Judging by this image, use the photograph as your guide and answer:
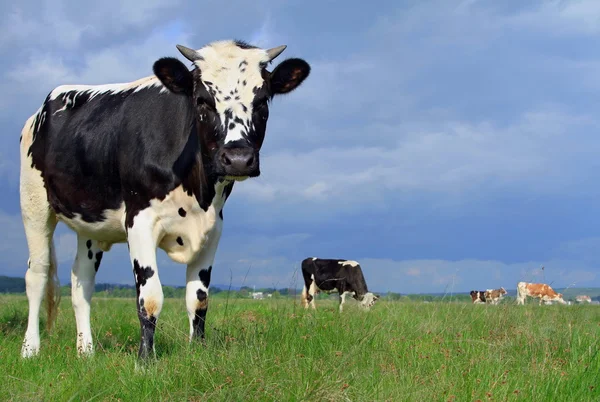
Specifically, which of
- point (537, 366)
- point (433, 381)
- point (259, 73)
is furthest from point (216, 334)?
point (537, 366)

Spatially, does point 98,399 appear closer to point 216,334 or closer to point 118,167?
point 216,334

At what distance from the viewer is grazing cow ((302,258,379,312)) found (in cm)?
2528

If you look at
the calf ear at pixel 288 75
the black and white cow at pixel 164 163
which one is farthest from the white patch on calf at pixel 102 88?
the calf ear at pixel 288 75

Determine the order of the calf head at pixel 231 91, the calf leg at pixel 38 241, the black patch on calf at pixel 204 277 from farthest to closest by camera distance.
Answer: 1. the calf leg at pixel 38 241
2. the black patch on calf at pixel 204 277
3. the calf head at pixel 231 91

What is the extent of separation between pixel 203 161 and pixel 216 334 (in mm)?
1691

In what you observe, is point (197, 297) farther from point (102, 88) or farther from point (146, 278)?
point (102, 88)

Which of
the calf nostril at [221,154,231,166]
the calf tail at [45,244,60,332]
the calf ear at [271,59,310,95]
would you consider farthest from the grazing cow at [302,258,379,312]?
the calf nostril at [221,154,231,166]

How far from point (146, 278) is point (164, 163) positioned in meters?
1.18

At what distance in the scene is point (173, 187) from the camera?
697 centimetres

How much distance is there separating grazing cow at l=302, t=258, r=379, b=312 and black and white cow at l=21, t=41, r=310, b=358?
1697 centimetres

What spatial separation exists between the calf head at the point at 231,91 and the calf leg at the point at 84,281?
9.23 feet

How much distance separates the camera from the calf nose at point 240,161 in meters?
6.06

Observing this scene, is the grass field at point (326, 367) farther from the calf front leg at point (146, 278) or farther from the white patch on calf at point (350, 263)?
the white patch on calf at point (350, 263)

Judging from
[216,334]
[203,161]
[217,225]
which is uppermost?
[203,161]
